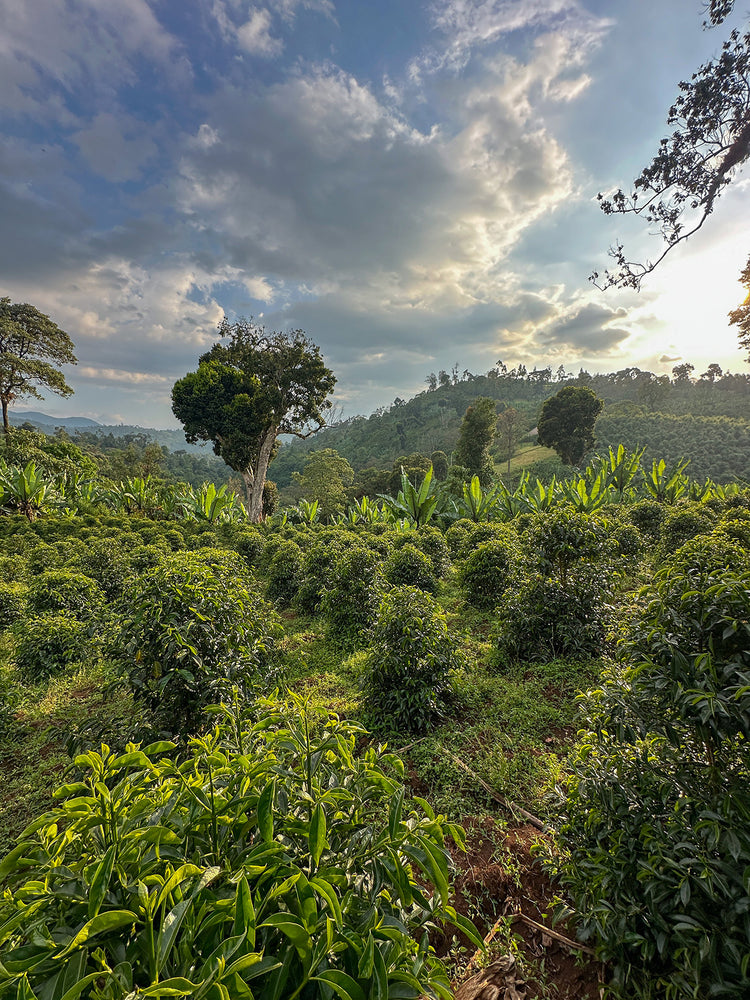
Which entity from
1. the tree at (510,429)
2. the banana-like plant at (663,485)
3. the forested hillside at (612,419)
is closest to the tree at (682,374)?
the forested hillside at (612,419)

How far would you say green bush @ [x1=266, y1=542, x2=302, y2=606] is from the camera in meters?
8.06

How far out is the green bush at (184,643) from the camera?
106 inches

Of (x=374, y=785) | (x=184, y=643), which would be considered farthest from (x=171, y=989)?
(x=184, y=643)

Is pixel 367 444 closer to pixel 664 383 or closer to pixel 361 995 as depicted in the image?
pixel 664 383

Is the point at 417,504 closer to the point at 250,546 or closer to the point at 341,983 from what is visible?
the point at 250,546

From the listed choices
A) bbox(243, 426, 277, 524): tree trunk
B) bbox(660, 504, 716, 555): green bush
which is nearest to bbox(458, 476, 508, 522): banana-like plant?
bbox(660, 504, 716, 555): green bush

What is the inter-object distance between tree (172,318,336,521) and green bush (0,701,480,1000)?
57.6 feet

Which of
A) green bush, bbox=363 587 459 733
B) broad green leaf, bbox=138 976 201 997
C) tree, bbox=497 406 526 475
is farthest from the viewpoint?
tree, bbox=497 406 526 475

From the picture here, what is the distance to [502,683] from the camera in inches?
165

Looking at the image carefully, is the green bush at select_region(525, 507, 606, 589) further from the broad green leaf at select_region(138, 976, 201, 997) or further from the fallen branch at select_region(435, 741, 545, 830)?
the broad green leaf at select_region(138, 976, 201, 997)

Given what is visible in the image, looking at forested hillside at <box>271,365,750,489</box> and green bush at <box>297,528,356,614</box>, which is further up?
forested hillside at <box>271,365,750,489</box>

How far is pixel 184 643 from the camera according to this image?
263 cm

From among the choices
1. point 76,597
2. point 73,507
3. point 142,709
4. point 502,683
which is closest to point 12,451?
point 73,507

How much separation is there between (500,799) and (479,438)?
2577cm
